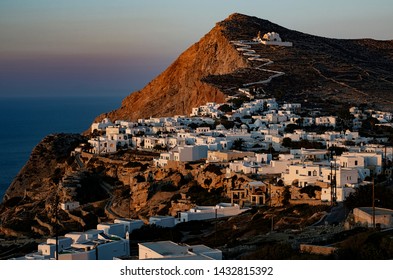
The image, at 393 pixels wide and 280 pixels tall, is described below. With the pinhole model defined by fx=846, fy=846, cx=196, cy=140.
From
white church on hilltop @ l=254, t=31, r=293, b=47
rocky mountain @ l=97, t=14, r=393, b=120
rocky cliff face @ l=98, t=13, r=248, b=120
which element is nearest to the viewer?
rocky mountain @ l=97, t=14, r=393, b=120

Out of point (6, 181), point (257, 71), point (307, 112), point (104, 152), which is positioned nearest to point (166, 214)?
point (104, 152)

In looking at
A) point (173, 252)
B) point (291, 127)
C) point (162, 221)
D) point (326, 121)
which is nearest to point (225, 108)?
point (326, 121)

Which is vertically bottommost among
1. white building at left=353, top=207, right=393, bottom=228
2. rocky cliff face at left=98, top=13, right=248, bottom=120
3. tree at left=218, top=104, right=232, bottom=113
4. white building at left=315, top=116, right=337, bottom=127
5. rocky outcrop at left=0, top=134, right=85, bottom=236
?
rocky outcrop at left=0, top=134, right=85, bottom=236

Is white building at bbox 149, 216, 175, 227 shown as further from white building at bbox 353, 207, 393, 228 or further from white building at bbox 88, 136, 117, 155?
white building at bbox 88, 136, 117, 155

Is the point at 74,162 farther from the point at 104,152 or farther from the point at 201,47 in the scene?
the point at 201,47

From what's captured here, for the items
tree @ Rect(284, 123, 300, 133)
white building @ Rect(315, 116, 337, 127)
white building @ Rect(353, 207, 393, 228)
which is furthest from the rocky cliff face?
white building @ Rect(353, 207, 393, 228)

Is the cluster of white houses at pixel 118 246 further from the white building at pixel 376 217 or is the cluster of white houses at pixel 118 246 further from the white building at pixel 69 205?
the white building at pixel 69 205
